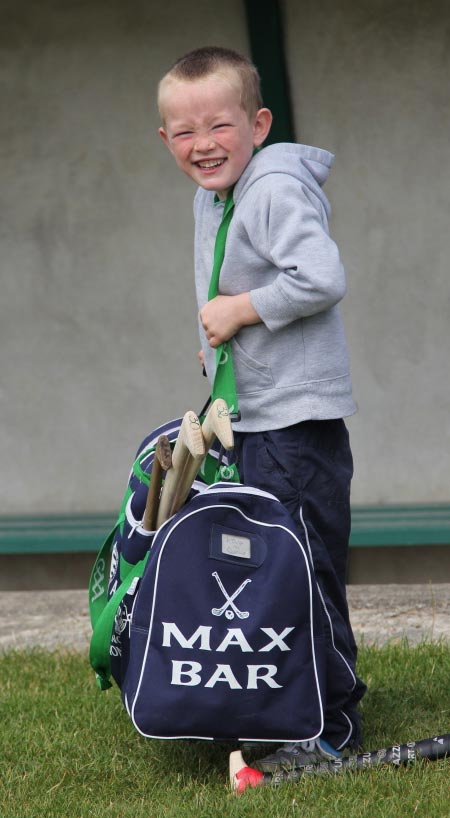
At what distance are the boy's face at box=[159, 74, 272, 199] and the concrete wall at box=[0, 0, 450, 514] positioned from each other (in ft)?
8.38

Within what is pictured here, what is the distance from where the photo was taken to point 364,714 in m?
3.45

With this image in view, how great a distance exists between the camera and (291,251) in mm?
2791

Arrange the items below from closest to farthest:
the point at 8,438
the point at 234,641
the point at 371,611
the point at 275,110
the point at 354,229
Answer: the point at 234,641, the point at 371,611, the point at 275,110, the point at 354,229, the point at 8,438

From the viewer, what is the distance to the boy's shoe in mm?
3033

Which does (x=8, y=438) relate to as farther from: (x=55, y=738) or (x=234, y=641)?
(x=234, y=641)

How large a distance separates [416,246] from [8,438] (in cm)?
218

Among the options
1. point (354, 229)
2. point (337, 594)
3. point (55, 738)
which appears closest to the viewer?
point (337, 594)

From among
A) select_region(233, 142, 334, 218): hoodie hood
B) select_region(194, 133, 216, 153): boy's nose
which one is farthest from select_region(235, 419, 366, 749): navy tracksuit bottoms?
select_region(194, 133, 216, 153): boy's nose

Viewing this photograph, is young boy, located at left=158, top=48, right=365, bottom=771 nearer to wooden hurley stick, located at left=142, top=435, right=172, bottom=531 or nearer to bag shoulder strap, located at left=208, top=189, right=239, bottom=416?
bag shoulder strap, located at left=208, top=189, right=239, bottom=416

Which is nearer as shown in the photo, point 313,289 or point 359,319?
point 313,289

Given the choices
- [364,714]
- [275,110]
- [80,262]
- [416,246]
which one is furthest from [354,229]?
[364,714]

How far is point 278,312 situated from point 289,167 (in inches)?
13.6

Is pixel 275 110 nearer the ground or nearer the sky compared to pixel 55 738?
nearer the sky

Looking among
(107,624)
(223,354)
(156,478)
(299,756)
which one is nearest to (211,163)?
(223,354)
